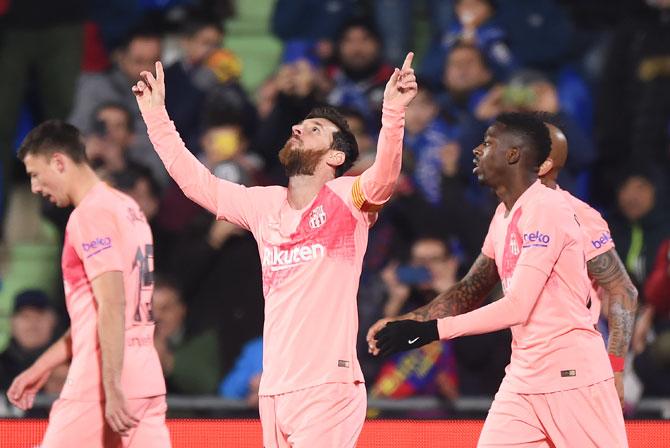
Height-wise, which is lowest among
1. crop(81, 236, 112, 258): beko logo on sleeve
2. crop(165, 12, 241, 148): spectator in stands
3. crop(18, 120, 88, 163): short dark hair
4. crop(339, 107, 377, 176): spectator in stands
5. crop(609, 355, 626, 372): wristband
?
crop(609, 355, 626, 372): wristband

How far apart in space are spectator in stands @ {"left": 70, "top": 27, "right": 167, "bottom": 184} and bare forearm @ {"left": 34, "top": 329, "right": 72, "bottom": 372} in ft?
11.4

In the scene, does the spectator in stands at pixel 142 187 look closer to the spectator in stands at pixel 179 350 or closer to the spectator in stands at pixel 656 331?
the spectator in stands at pixel 179 350

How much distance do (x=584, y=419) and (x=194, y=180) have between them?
1809 millimetres

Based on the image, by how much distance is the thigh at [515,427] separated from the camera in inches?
237

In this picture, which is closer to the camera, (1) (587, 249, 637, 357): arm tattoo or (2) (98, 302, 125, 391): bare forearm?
(2) (98, 302, 125, 391): bare forearm

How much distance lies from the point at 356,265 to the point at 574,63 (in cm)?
500

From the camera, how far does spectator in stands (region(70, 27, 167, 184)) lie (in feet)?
32.7

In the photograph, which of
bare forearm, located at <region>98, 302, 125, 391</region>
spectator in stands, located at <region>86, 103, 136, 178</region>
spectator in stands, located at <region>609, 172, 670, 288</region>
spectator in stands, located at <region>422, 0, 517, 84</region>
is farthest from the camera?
spectator in stands, located at <region>422, 0, 517, 84</region>

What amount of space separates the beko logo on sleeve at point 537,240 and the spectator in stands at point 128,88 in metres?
4.37

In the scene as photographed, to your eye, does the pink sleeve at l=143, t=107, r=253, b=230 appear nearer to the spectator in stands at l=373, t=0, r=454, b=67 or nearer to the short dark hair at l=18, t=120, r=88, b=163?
the short dark hair at l=18, t=120, r=88, b=163

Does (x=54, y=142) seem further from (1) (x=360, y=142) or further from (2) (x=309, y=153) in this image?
(1) (x=360, y=142)

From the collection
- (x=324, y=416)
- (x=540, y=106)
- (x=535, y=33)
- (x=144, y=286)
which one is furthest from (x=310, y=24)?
(x=324, y=416)

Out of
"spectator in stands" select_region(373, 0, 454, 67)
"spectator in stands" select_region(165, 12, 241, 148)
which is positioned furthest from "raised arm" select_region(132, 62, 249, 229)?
"spectator in stands" select_region(373, 0, 454, 67)

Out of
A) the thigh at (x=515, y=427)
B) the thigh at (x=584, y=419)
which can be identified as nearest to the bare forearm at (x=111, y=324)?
the thigh at (x=515, y=427)
